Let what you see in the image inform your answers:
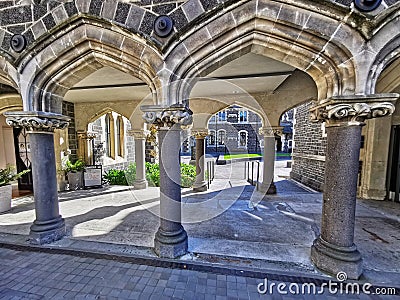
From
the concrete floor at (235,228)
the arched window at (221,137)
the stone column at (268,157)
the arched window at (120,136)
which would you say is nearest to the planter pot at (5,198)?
the concrete floor at (235,228)

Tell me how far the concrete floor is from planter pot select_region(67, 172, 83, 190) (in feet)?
3.44

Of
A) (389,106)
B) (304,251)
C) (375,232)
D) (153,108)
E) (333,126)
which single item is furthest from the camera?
(375,232)

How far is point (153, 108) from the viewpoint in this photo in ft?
6.75

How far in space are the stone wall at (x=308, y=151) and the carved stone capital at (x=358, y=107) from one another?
4.31 metres

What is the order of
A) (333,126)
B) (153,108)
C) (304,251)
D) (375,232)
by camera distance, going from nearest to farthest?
(333,126)
(153,108)
(304,251)
(375,232)

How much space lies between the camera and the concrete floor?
2115 mm

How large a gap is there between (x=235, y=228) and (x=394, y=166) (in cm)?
390

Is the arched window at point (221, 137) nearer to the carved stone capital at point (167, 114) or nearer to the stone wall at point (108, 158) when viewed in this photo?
the stone wall at point (108, 158)

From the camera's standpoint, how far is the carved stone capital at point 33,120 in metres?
2.27

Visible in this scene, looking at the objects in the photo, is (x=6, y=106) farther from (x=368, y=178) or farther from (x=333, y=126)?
(x=368, y=178)

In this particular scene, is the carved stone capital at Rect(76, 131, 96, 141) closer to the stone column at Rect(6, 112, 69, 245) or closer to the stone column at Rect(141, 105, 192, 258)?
the stone column at Rect(6, 112, 69, 245)

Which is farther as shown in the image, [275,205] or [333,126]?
[275,205]

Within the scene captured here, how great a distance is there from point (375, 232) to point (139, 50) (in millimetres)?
3873

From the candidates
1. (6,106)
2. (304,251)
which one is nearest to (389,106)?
(304,251)
